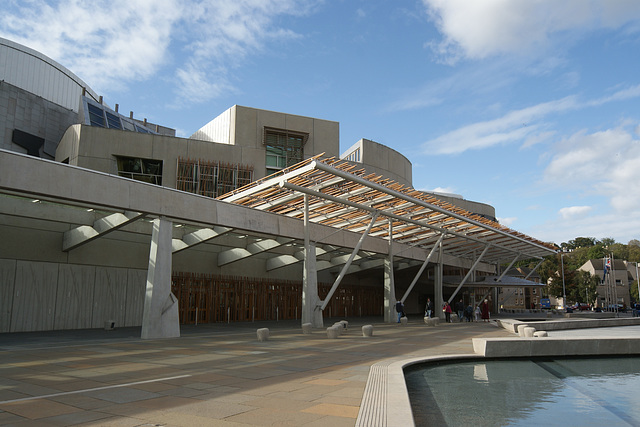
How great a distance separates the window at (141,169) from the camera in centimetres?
3097

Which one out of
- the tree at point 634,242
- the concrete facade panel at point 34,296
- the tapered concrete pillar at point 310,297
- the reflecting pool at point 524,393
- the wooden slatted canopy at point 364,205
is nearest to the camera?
the reflecting pool at point 524,393

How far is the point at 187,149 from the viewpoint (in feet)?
105

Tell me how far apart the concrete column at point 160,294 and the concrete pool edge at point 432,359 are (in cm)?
902

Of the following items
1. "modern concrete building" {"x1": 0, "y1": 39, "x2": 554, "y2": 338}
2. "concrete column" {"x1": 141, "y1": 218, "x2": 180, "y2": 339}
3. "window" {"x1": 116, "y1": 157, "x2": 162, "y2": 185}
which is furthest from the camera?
"window" {"x1": 116, "y1": 157, "x2": 162, "y2": 185}

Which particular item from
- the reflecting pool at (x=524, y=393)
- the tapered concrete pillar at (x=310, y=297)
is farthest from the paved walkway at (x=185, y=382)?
the tapered concrete pillar at (x=310, y=297)

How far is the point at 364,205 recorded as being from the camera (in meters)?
25.2

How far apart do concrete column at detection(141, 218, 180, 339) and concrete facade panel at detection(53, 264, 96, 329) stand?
6.46 metres

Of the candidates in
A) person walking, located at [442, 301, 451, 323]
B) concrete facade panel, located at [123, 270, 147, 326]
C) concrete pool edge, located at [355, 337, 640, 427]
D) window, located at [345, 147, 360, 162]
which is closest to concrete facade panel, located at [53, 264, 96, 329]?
concrete facade panel, located at [123, 270, 147, 326]

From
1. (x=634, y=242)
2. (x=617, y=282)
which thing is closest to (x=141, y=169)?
(x=617, y=282)

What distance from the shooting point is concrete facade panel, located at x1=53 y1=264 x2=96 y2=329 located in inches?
805

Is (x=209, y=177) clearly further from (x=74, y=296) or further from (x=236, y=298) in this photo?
(x=74, y=296)

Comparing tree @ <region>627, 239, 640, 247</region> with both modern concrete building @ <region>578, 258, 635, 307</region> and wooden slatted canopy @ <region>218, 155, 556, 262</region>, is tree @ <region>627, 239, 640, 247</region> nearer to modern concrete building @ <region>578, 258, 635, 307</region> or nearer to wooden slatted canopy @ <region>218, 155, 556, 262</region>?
modern concrete building @ <region>578, 258, 635, 307</region>

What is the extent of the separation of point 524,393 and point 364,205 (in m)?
17.0

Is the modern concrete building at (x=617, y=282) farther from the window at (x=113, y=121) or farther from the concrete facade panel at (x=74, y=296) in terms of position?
the concrete facade panel at (x=74, y=296)
